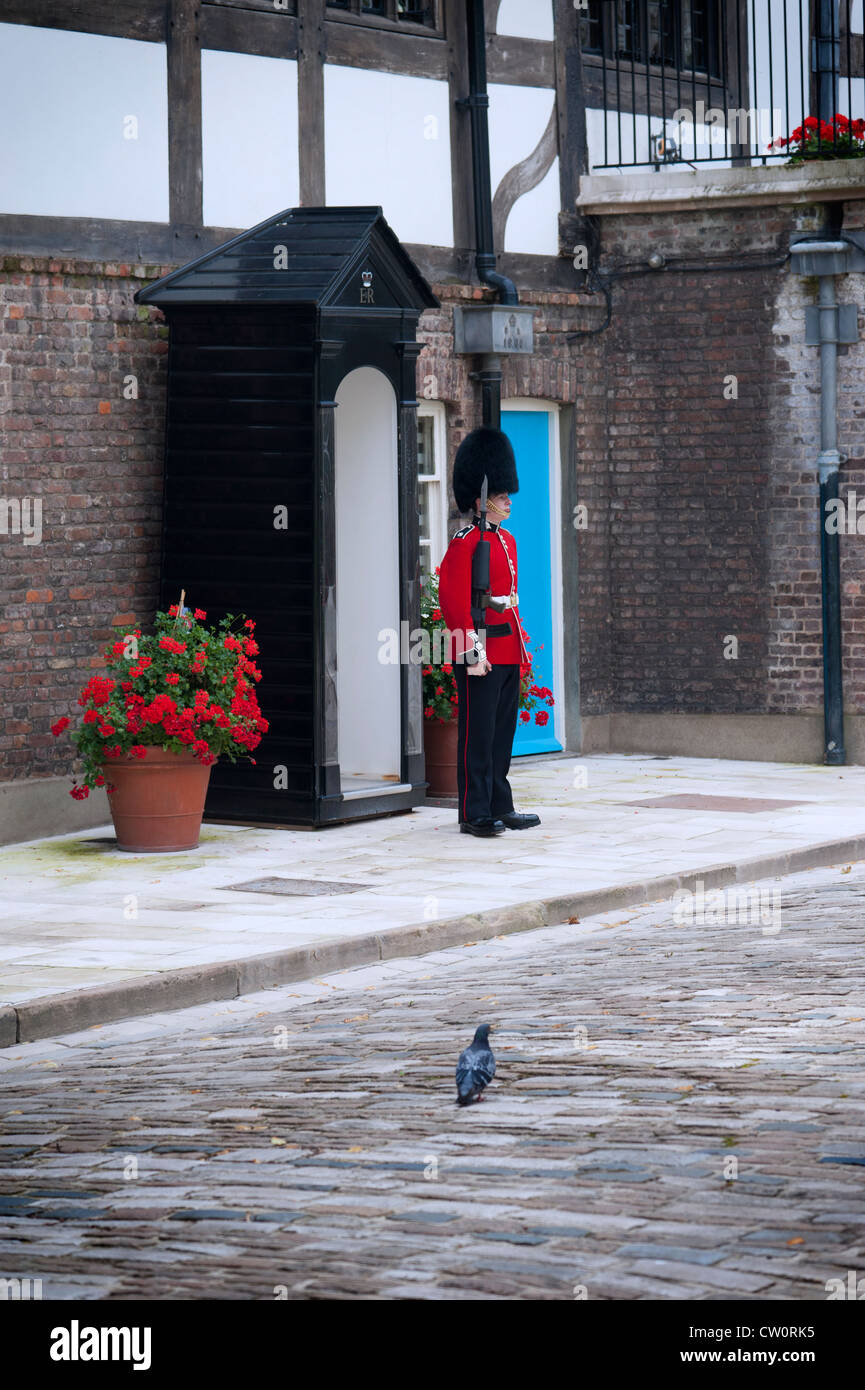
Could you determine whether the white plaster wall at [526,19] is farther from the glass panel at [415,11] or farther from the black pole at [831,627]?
the black pole at [831,627]

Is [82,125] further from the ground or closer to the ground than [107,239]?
further from the ground

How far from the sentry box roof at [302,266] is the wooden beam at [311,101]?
98cm

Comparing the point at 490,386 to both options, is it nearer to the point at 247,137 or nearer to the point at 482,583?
the point at 247,137

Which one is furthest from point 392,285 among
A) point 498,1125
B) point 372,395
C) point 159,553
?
point 498,1125

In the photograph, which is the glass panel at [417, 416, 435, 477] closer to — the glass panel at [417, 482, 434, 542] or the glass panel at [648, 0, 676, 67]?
the glass panel at [417, 482, 434, 542]

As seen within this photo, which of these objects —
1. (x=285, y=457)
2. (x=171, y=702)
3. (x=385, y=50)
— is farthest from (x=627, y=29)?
(x=171, y=702)

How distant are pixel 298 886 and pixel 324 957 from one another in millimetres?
1668

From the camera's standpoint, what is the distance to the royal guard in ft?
38.8

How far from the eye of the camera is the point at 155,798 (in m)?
11.5

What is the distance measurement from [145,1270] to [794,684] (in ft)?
38.1

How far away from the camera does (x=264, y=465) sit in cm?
1218

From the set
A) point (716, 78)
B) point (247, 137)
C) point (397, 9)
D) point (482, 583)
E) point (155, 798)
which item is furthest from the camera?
point (716, 78)

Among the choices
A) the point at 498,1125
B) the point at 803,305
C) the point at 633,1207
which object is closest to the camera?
the point at 633,1207

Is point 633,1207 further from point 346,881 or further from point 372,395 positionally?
point 372,395
